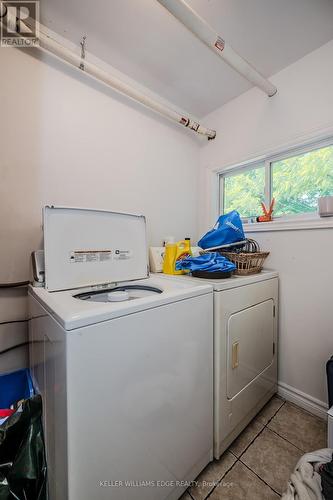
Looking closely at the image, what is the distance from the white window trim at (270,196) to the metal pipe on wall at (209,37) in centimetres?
55

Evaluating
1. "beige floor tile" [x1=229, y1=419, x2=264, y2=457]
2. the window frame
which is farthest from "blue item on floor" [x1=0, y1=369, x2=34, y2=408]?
the window frame

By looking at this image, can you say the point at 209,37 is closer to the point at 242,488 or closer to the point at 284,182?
the point at 284,182

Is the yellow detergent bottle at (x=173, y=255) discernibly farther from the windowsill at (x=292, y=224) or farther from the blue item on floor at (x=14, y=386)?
the blue item on floor at (x=14, y=386)

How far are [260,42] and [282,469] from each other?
2.77 meters

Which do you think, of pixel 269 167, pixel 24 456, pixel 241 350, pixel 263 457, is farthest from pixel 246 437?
pixel 269 167

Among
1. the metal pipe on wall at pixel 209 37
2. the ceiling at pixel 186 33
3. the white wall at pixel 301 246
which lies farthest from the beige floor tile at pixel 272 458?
the ceiling at pixel 186 33

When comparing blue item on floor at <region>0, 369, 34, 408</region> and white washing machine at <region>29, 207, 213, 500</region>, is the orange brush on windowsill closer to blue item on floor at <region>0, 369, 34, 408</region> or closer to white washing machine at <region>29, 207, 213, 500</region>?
white washing machine at <region>29, 207, 213, 500</region>

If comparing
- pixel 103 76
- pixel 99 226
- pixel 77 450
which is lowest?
pixel 77 450

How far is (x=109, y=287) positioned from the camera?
1.40 meters

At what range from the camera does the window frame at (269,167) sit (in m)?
1.67

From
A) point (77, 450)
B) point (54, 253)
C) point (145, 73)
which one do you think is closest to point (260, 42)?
point (145, 73)

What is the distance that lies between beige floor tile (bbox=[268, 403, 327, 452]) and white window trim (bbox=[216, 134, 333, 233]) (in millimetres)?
1385

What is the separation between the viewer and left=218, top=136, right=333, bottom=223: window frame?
1.67 m

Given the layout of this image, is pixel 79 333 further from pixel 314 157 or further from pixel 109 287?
pixel 314 157
